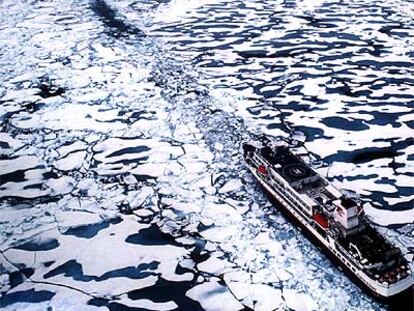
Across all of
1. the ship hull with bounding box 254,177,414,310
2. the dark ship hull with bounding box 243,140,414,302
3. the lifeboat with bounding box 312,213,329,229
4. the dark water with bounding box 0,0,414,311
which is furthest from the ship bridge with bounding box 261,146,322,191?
the lifeboat with bounding box 312,213,329,229

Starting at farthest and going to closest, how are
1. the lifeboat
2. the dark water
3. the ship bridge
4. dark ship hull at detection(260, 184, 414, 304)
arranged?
the ship bridge → the lifeboat → the dark water → dark ship hull at detection(260, 184, 414, 304)

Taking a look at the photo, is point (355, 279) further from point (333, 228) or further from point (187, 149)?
point (187, 149)

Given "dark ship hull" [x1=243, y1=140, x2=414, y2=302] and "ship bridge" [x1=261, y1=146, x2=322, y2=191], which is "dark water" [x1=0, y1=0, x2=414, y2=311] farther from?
"ship bridge" [x1=261, y1=146, x2=322, y2=191]

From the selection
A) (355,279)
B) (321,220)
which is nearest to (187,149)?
(321,220)

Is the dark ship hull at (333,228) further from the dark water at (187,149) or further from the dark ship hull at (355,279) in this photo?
the dark water at (187,149)

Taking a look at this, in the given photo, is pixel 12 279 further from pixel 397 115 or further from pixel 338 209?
pixel 397 115

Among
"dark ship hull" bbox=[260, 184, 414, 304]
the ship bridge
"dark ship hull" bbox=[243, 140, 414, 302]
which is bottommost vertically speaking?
"dark ship hull" bbox=[260, 184, 414, 304]

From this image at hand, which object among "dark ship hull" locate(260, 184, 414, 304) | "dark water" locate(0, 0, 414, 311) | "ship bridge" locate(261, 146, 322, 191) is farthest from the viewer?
"ship bridge" locate(261, 146, 322, 191)
